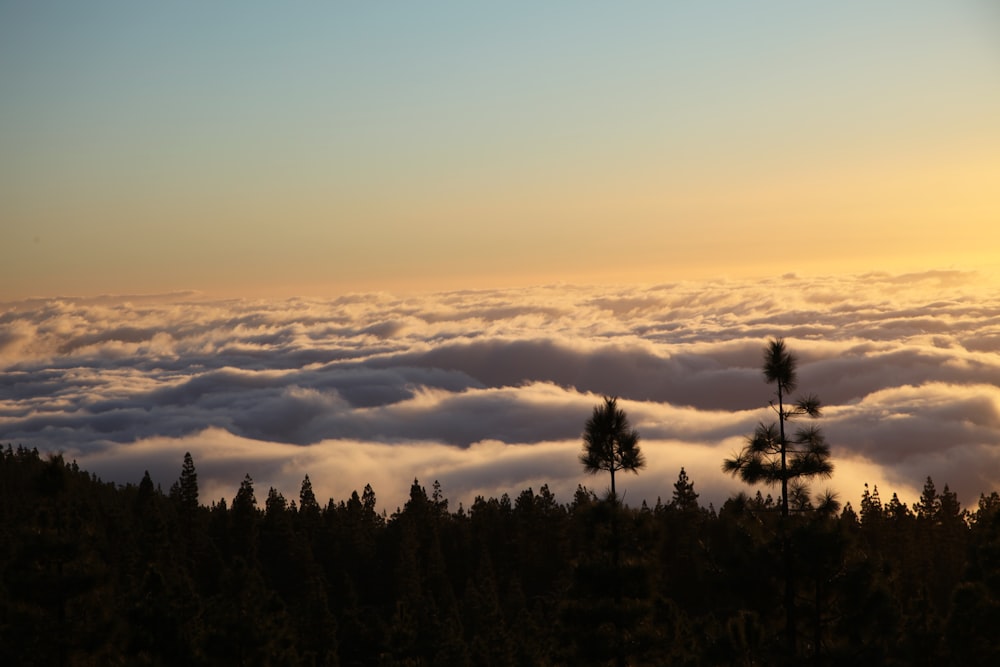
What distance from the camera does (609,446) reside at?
35.3m

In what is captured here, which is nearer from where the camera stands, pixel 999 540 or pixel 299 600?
pixel 999 540

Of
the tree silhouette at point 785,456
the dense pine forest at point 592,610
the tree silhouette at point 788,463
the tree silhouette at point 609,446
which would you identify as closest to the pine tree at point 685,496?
the dense pine forest at point 592,610

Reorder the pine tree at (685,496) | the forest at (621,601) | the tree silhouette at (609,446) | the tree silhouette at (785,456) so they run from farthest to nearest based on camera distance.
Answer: the pine tree at (685,496), the tree silhouette at (609,446), the forest at (621,601), the tree silhouette at (785,456)

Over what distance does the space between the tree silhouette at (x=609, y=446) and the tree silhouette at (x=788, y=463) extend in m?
4.03

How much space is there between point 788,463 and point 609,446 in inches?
254

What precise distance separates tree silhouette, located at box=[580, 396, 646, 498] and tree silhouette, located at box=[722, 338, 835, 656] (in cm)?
403

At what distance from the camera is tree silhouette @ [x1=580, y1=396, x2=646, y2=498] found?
115ft

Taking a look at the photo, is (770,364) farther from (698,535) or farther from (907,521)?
(907,521)

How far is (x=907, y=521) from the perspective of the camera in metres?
125

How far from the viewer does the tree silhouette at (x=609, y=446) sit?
35031mm

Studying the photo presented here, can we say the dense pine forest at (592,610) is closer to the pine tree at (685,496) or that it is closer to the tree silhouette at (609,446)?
the tree silhouette at (609,446)

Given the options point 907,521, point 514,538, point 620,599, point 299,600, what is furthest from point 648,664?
point 907,521

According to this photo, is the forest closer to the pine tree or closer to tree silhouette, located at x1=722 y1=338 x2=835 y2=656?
tree silhouette, located at x1=722 y1=338 x2=835 y2=656

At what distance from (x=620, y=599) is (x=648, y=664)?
100 inches
